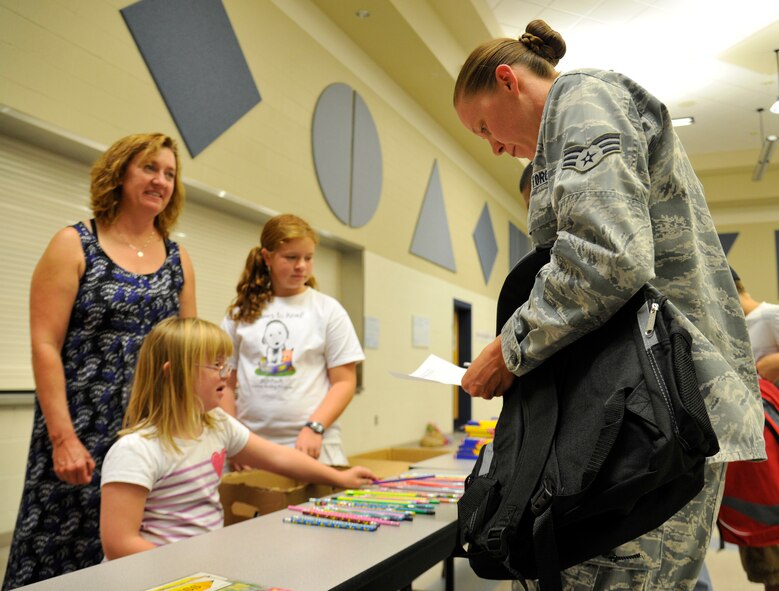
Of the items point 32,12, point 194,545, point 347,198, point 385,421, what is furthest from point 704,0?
point 194,545

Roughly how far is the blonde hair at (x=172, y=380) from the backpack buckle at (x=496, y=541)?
3.16ft

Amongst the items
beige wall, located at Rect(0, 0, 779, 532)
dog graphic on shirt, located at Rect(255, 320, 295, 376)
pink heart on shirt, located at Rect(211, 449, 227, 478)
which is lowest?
pink heart on shirt, located at Rect(211, 449, 227, 478)

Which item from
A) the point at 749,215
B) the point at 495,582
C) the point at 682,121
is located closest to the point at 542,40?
the point at 495,582

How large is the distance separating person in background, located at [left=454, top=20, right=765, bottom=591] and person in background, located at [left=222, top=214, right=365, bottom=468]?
130 cm

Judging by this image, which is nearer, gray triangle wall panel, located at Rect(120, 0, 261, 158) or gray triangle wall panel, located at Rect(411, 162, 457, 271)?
gray triangle wall panel, located at Rect(120, 0, 261, 158)

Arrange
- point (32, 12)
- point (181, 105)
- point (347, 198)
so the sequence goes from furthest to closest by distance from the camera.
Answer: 1. point (347, 198)
2. point (181, 105)
3. point (32, 12)

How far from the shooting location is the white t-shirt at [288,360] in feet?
7.27

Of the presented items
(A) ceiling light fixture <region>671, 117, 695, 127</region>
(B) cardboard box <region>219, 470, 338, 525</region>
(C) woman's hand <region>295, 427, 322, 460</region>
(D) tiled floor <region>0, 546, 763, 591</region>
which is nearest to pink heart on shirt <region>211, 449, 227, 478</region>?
(B) cardboard box <region>219, 470, 338, 525</region>

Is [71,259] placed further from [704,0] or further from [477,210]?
[477,210]

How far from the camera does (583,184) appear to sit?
87 centimetres

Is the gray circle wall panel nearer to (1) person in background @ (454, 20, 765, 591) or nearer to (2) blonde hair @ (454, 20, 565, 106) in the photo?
(2) blonde hair @ (454, 20, 565, 106)

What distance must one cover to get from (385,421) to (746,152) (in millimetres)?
8387

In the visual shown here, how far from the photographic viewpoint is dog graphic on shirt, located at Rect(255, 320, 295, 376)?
7.37ft

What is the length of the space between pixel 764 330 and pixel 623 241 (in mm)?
2174
